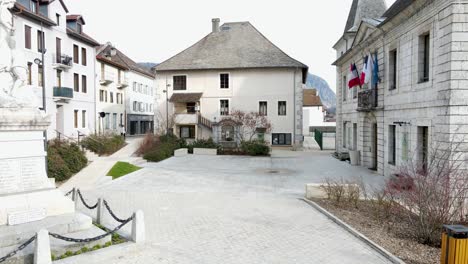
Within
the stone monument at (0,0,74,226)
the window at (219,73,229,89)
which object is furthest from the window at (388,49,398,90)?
the window at (219,73,229,89)

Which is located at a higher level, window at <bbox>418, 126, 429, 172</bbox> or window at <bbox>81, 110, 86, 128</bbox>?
window at <bbox>81, 110, 86, 128</bbox>

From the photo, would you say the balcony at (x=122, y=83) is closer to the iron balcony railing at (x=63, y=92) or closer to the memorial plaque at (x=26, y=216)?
the iron balcony railing at (x=63, y=92)

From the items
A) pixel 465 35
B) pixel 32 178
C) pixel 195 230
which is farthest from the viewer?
pixel 465 35

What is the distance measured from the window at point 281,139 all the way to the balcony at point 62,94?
65.6 feet

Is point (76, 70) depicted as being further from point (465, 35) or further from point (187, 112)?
point (465, 35)

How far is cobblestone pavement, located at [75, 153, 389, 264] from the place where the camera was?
733 centimetres

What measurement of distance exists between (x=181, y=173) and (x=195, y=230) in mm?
10771

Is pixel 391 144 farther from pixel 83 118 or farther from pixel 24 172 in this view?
pixel 83 118

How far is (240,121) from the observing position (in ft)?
112

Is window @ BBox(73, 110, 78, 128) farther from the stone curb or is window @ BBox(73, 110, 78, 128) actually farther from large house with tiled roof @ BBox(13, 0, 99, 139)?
the stone curb

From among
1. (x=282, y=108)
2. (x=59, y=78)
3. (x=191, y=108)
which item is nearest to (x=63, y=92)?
(x=59, y=78)

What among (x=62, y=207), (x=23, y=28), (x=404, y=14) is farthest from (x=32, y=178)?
(x=23, y=28)

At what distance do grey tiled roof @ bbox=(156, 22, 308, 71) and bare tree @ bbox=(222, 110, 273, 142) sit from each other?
5.37 m

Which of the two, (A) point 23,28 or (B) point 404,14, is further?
(A) point 23,28
